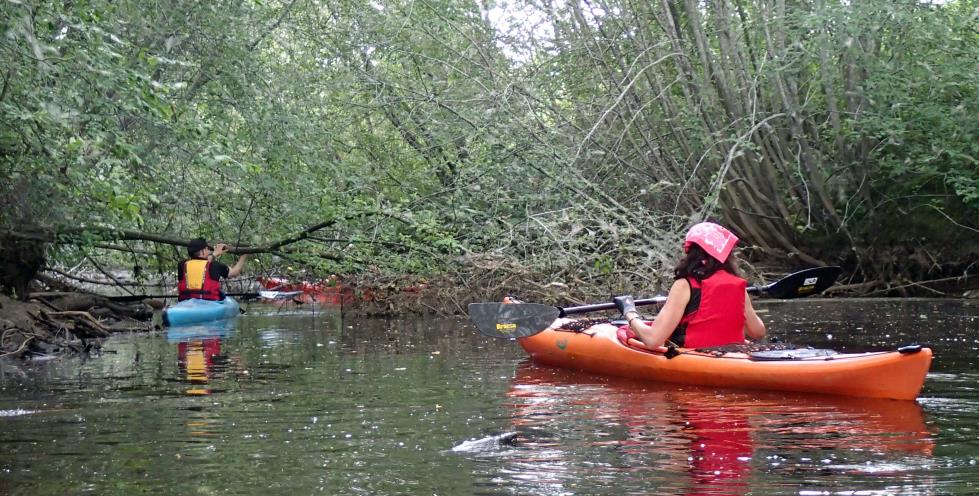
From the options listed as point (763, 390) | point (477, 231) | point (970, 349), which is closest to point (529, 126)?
point (477, 231)

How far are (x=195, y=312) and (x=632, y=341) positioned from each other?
727cm

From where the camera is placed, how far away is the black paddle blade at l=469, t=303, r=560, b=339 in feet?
27.9

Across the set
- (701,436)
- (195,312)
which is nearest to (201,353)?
(195,312)

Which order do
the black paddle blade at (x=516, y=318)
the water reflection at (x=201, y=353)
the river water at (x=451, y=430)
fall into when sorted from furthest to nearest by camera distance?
1. the black paddle blade at (x=516, y=318)
2. the water reflection at (x=201, y=353)
3. the river water at (x=451, y=430)

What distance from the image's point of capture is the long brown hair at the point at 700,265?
679cm

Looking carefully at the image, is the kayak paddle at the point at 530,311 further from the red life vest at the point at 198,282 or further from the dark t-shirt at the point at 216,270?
the dark t-shirt at the point at 216,270

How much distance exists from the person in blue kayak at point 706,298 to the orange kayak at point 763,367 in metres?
0.14

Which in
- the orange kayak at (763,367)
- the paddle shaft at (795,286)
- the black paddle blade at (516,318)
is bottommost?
the orange kayak at (763,367)

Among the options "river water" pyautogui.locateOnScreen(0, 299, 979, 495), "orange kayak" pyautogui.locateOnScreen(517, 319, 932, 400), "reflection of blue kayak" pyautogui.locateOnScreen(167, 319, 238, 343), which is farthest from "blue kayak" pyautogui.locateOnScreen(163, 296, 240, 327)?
"orange kayak" pyautogui.locateOnScreen(517, 319, 932, 400)

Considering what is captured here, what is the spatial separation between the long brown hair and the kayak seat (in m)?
0.54

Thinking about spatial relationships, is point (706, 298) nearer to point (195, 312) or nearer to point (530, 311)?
point (530, 311)

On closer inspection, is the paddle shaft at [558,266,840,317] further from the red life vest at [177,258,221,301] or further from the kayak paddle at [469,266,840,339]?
the red life vest at [177,258,221,301]

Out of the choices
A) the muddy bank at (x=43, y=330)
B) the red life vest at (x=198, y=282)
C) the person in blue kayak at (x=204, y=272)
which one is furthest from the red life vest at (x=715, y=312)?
the red life vest at (x=198, y=282)

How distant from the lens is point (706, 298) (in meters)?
6.87
